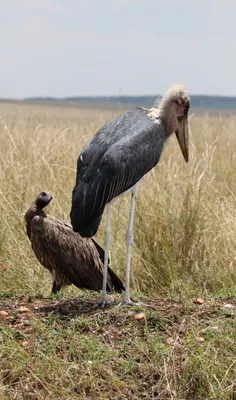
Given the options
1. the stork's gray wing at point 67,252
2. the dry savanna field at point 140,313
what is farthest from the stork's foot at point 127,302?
the stork's gray wing at point 67,252

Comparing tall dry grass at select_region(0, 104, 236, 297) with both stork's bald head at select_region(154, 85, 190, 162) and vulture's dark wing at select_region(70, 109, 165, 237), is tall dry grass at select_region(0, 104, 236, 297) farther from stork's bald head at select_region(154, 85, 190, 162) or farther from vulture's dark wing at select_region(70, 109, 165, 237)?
vulture's dark wing at select_region(70, 109, 165, 237)

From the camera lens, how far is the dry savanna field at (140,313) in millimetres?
4465

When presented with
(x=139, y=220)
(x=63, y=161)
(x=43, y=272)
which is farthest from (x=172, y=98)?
(x=63, y=161)

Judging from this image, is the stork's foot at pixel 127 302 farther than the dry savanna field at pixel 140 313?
Yes

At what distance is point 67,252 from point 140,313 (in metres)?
1.22

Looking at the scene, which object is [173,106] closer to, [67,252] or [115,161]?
[115,161]

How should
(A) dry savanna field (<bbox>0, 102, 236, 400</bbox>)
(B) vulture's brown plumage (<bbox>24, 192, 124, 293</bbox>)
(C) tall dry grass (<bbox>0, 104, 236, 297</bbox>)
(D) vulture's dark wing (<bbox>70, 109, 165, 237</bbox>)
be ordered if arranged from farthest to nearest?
(C) tall dry grass (<bbox>0, 104, 236, 297</bbox>), (B) vulture's brown plumage (<bbox>24, 192, 124, 293</bbox>), (D) vulture's dark wing (<bbox>70, 109, 165, 237</bbox>), (A) dry savanna field (<bbox>0, 102, 236, 400</bbox>)

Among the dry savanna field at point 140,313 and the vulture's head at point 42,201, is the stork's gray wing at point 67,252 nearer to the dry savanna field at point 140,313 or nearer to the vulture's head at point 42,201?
the vulture's head at point 42,201

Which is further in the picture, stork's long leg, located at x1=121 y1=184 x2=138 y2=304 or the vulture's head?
the vulture's head

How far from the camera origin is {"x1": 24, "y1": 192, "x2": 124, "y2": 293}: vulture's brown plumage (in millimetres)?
6230

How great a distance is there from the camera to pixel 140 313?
5230 mm

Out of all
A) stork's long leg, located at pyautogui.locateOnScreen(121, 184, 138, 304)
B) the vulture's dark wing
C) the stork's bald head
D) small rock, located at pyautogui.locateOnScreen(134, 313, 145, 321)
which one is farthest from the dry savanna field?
the stork's bald head

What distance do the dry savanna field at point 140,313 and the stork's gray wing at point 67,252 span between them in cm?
42

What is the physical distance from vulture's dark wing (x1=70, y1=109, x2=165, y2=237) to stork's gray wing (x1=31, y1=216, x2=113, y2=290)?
2.98 ft
